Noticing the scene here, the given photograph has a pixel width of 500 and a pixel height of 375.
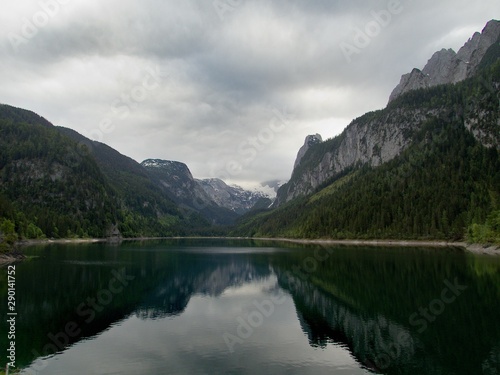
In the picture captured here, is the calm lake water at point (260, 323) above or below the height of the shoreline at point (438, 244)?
below

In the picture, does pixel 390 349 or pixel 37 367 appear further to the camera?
pixel 390 349

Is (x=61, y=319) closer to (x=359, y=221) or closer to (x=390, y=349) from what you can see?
(x=390, y=349)

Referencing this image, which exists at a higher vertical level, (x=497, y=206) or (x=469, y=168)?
(x=469, y=168)

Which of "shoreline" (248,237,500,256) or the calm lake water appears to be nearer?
the calm lake water

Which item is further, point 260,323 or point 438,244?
point 438,244

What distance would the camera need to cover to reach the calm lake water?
2719 cm

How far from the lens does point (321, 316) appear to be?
42.2m

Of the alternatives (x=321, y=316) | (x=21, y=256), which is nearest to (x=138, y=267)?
(x=21, y=256)

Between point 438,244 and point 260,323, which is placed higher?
point 438,244

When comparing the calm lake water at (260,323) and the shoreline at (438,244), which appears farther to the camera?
the shoreline at (438,244)

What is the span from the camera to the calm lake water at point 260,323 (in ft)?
89.2

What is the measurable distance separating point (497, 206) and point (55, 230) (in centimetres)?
19172

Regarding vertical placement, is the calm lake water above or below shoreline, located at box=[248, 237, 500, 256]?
below

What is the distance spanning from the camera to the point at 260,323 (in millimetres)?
40438
